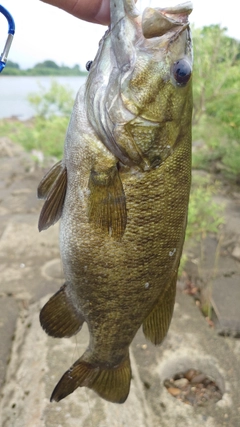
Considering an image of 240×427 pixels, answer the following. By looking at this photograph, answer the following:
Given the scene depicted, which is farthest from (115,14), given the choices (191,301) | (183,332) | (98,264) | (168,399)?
(191,301)

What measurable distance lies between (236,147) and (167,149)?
→ 6946 millimetres

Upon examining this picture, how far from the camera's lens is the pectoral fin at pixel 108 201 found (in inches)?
52.7

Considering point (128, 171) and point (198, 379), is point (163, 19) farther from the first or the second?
point (198, 379)

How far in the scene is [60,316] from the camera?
1630mm

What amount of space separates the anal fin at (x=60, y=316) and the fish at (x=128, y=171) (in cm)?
8

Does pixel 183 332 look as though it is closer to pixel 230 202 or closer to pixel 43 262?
pixel 43 262

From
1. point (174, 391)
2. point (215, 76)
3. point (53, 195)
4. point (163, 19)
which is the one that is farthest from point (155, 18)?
point (215, 76)

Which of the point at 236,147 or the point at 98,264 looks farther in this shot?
the point at 236,147

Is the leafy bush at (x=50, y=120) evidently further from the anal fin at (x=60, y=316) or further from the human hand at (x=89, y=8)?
the anal fin at (x=60, y=316)

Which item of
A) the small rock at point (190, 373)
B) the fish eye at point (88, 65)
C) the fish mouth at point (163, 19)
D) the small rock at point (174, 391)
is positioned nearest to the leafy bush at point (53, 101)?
the small rock at point (190, 373)

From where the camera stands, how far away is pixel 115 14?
48.3 inches

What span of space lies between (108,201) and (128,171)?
13cm

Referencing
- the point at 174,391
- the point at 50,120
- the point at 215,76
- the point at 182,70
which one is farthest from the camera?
the point at 50,120

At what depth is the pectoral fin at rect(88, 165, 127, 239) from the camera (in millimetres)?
1340
